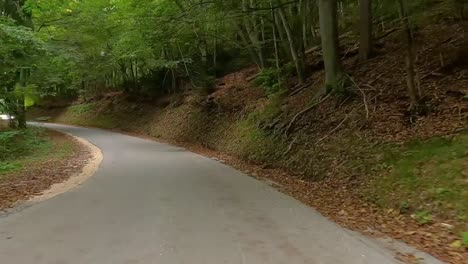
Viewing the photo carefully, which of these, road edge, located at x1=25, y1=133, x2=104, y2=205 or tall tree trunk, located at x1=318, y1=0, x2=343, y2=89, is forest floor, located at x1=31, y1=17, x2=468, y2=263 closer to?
tall tree trunk, located at x1=318, y1=0, x2=343, y2=89

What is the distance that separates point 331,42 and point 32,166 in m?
10.4

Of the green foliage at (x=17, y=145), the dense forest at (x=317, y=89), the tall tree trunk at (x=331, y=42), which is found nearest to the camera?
the dense forest at (x=317, y=89)

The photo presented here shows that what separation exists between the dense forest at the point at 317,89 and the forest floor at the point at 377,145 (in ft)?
0.12

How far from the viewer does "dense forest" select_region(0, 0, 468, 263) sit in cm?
807

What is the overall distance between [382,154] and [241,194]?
125 inches

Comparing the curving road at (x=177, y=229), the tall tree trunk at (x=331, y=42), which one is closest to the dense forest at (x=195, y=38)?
the tall tree trunk at (x=331, y=42)

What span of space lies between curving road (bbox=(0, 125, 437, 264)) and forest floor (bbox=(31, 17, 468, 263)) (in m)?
0.76

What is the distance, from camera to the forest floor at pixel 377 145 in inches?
277

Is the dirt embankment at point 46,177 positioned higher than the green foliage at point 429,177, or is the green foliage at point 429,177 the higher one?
the green foliage at point 429,177

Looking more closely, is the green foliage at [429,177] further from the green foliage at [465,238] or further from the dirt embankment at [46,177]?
the dirt embankment at [46,177]

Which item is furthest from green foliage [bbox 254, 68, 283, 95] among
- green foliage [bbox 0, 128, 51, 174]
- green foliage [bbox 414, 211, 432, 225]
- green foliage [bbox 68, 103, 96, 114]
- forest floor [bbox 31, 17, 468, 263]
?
green foliage [bbox 68, 103, 96, 114]

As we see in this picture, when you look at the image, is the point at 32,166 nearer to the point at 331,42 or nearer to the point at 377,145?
the point at 331,42

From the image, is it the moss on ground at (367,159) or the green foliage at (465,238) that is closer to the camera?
the green foliage at (465,238)

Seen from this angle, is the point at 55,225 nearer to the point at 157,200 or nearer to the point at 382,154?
the point at 157,200
